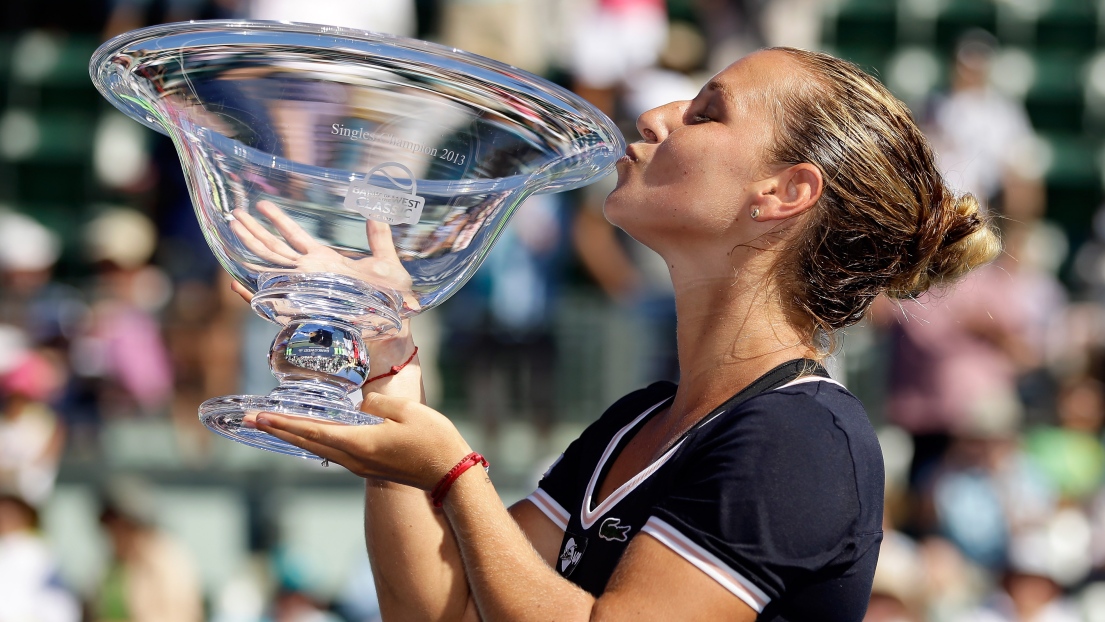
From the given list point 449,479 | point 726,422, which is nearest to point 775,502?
point 726,422

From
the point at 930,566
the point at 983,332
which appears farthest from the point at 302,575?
the point at 983,332

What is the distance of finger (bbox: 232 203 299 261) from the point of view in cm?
155

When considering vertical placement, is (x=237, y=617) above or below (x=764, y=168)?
below

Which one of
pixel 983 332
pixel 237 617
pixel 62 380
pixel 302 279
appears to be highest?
pixel 302 279

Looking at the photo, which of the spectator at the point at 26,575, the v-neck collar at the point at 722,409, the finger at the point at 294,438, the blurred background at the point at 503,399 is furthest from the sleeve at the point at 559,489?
the spectator at the point at 26,575

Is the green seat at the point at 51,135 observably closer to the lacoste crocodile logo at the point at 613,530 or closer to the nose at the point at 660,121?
the nose at the point at 660,121

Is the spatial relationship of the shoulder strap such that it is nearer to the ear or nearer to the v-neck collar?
the v-neck collar

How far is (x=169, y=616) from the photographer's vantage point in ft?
16.7

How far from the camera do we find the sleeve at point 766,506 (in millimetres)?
1395

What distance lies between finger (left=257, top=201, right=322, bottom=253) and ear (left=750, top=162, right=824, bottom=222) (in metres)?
0.55

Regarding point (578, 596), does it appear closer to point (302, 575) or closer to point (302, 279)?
point (302, 279)

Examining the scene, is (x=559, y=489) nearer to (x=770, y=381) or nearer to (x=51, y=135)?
(x=770, y=381)

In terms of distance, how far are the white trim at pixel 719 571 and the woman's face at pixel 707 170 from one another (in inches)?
16.9

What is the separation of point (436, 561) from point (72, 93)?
22.8ft
